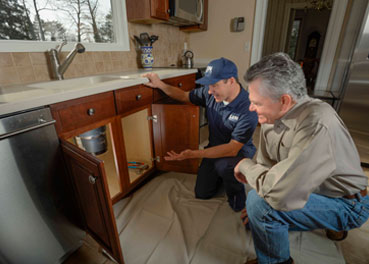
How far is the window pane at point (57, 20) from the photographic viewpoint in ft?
4.01

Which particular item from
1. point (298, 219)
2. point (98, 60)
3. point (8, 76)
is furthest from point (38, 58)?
Result: point (298, 219)

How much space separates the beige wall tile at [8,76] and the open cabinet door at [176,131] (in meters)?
0.87

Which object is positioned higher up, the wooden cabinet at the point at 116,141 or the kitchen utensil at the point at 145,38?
the kitchen utensil at the point at 145,38

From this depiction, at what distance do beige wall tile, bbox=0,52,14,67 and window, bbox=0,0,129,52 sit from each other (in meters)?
0.02

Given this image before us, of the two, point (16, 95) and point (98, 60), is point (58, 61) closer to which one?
point (98, 60)

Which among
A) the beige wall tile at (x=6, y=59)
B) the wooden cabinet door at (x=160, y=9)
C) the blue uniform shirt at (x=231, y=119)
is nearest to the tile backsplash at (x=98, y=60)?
the beige wall tile at (x=6, y=59)

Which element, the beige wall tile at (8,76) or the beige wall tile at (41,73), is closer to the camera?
the beige wall tile at (8,76)

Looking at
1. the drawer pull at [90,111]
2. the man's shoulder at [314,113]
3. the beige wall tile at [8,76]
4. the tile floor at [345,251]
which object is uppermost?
the beige wall tile at [8,76]

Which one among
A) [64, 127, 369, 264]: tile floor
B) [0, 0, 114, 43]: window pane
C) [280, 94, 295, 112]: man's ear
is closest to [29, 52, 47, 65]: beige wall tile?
[0, 0, 114, 43]: window pane

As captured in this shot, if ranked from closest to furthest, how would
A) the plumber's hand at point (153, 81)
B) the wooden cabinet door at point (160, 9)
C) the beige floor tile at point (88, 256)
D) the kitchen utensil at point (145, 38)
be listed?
the beige floor tile at point (88, 256)
the plumber's hand at point (153, 81)
the wooden cabinet door at point (160, 9)
the kitchen utensil at point (145, 38)

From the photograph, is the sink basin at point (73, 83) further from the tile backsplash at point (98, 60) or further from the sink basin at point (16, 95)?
the sink basin at point (16, 95)

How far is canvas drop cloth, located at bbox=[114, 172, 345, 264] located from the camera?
1066mm

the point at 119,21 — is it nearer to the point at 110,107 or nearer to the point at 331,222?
the point at 110,107

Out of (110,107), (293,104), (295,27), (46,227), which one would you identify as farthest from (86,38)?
(295,27)
